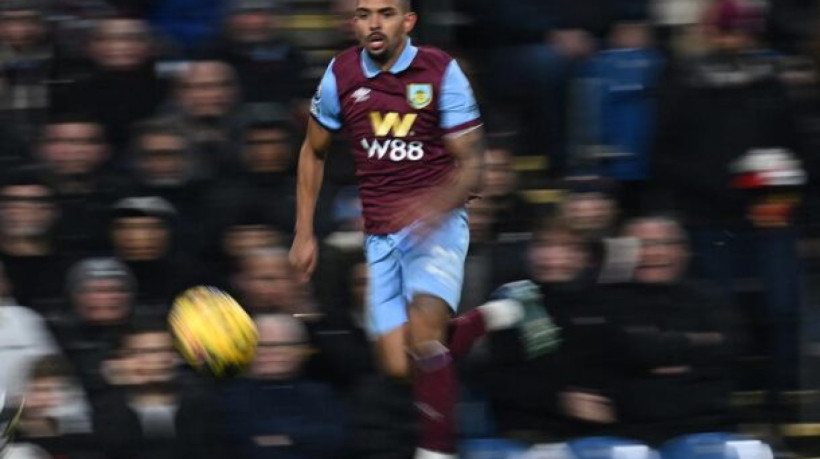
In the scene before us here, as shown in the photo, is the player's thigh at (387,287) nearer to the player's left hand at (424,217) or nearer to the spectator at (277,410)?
the player's left hand at (424,217)

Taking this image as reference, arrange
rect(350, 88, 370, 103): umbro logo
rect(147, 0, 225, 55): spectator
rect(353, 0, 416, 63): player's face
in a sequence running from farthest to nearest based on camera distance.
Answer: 1. rect(147, 0, 225, 55): spectator
2. rect(350, 88, 370, 103): umbro logo
3. rect(353, 0, 416, 63): player's face

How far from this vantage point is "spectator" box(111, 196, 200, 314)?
1024 cm

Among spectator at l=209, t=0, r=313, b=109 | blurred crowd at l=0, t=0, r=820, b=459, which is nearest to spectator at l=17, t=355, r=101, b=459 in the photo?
blurred crowd at l=0, t=0, r=820, b=459

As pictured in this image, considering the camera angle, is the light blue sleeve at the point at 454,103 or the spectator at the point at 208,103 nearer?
the light blue sleeve at the point at 454,103

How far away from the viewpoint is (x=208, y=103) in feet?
35.2

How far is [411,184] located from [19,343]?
6.71ft

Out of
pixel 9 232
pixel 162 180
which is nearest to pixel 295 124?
pixel 162 180

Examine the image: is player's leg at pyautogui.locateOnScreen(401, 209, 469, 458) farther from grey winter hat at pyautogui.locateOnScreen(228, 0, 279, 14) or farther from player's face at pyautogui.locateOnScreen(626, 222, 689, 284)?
grey winter hat at pyautogui.locateOnScreen(228, 0, 279, 14)

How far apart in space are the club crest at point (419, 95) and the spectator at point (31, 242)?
2.13m

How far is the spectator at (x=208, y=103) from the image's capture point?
10.7 m

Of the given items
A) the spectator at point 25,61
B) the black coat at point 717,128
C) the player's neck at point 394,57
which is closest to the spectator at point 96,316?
the spectator at point 25,61

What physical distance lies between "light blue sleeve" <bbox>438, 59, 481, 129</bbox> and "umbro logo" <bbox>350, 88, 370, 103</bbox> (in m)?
0.31

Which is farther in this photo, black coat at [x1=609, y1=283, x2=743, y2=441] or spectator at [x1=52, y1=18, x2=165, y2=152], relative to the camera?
spectator at [x1=52, y1=18, x2=165, y2=152]

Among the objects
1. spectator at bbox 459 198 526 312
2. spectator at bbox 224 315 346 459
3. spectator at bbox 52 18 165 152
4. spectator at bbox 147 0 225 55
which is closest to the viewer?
spectator at bbox 224 315 346 459
